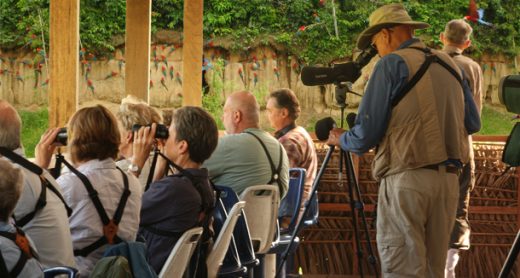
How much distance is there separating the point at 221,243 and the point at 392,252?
0.70m

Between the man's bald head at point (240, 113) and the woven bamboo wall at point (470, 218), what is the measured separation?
78.3 inches

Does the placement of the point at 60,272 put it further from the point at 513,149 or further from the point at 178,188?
the point at 513,149

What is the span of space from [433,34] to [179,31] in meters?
4.22

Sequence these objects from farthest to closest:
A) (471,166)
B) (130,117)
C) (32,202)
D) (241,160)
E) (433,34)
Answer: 1. (433,34)
2. (471,166)
3. (241,160)
4. (130,117)
5. (32,202)

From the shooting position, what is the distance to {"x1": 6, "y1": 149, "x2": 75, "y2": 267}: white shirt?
119 inches

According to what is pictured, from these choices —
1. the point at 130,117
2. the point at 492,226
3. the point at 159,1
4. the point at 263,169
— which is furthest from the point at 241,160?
the point at 159,1

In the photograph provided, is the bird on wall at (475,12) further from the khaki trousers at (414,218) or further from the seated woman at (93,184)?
the seated woman at (93,184)

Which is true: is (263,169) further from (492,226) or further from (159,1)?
(159,1)

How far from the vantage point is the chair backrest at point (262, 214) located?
14.6ft

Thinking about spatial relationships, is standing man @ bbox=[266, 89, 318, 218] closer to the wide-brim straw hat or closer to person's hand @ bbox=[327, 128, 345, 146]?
person's hand @ bbox=[327, 128, 345, 146]

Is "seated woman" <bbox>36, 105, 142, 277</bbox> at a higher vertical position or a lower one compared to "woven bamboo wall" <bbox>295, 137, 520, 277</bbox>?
higher

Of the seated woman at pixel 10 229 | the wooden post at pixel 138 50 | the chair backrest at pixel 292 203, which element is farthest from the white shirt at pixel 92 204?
the wooden post at pixel 138 50

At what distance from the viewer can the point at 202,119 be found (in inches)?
149

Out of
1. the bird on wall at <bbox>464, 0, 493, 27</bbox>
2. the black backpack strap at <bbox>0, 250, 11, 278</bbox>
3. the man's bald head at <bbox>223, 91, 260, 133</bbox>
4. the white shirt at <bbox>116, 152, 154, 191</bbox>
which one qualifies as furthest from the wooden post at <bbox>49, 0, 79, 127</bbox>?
the bird on wall at <bbox>464, 0, 493, 27</bbox>
